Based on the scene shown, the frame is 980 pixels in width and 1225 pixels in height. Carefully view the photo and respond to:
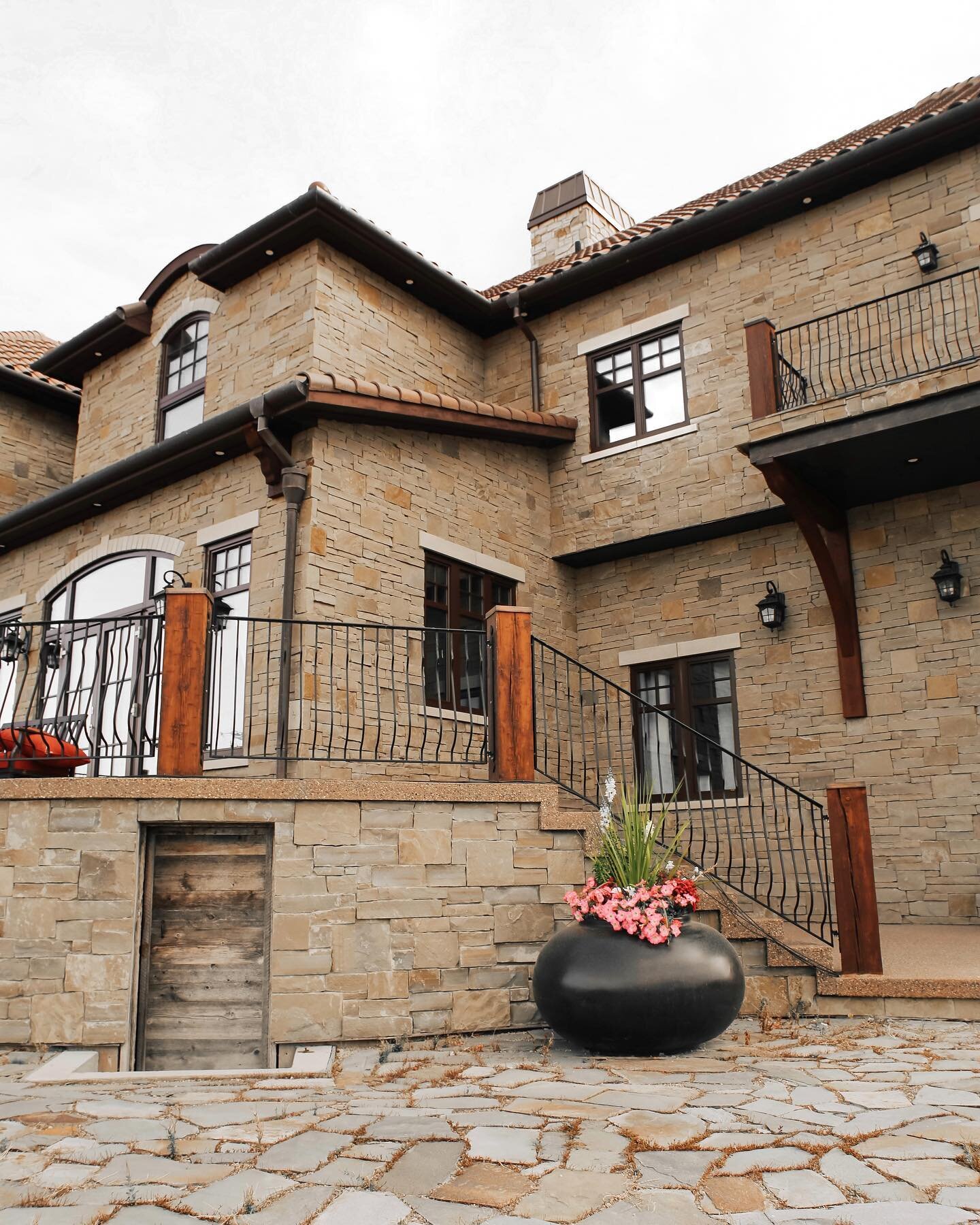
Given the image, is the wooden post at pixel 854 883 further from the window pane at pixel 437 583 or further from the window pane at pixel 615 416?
the window pane at pixel 615 416

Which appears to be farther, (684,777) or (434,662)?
(434,662)

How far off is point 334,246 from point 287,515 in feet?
11.0

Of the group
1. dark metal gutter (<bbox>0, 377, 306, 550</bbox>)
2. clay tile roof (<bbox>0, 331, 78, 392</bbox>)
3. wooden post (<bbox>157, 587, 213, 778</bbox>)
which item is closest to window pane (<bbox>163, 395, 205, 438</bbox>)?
dark metal gutter (<bbox>0, 377, 306, 550</bbox>)

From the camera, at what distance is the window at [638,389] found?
427 inches

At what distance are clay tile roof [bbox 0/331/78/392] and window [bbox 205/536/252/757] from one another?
564 cm

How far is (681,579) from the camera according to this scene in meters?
10.6

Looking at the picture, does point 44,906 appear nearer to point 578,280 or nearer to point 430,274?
point 430,274

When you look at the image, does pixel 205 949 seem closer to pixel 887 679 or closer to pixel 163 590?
pixel 163 590

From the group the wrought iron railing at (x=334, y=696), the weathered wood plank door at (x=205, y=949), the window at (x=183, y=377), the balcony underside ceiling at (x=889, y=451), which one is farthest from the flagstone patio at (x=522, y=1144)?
the window at (x=183, y=377)

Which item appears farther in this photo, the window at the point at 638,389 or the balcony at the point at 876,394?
the window at the point at 638,389

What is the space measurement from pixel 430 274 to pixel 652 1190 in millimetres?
9565

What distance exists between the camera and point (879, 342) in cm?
908

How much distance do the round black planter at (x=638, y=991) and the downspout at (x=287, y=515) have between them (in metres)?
3.44

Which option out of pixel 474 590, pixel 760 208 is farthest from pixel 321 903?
pixel 760 208
